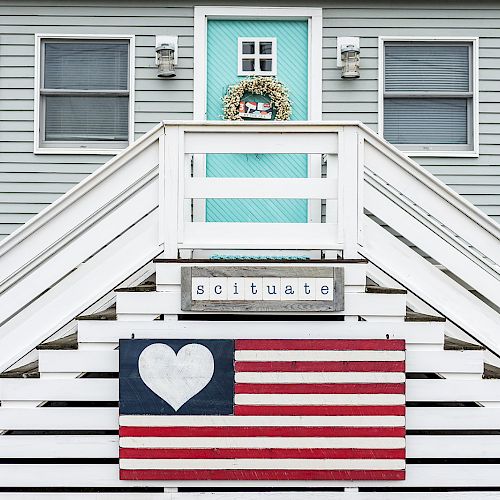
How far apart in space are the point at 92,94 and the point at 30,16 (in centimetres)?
87

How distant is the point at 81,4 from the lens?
656 centimetres

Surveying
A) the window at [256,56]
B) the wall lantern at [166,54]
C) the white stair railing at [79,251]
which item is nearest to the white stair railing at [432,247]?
the white stair railing at [79,251]

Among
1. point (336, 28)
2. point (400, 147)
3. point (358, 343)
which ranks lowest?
point (358, 343)

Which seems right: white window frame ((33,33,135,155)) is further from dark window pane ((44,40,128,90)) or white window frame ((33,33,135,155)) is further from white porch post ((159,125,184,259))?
white porch post ((159,125,184,259))

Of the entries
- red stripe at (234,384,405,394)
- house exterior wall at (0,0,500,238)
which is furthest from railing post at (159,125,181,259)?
house exterior wall at (0,0,500,238)

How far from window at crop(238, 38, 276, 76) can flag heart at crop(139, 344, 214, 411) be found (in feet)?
9.83

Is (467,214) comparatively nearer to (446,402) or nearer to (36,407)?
(446,402)

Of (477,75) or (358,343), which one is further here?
(477,75)

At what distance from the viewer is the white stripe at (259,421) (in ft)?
14.9

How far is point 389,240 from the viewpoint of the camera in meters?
4.75

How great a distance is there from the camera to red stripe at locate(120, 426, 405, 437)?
454 cm

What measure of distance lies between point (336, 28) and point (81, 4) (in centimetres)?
229

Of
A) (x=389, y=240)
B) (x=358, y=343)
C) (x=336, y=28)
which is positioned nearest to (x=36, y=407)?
(x=358, y=343)

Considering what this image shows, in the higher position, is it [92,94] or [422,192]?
[92,94]
